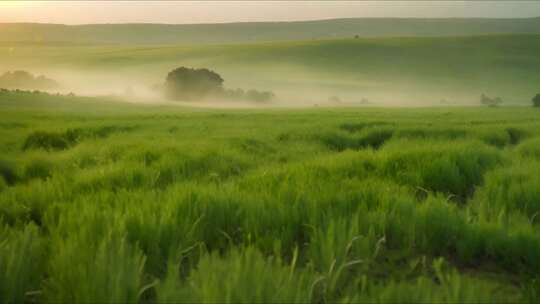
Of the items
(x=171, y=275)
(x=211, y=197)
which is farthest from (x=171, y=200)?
(x=171, y=275)

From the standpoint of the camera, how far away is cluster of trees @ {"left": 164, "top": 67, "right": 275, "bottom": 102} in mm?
68125

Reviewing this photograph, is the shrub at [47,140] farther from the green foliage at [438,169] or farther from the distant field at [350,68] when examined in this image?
the distant field at [350,68]

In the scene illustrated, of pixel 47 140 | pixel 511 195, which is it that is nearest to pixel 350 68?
pixel 47 140

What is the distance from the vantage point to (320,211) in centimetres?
301

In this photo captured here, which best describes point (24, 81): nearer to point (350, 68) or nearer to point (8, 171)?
point (350, 68)

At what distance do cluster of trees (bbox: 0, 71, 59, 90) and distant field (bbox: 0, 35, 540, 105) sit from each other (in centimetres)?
449

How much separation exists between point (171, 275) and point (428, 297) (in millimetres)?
872

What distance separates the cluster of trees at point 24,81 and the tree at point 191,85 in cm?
2637

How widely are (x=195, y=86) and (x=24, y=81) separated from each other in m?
32.0

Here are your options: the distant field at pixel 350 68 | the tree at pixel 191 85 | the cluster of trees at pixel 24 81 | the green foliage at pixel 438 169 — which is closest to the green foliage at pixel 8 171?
the green foliage at pixel 438 169

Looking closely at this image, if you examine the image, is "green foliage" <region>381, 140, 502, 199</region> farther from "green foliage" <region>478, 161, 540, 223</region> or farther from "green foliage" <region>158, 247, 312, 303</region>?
"green foliage" <region>158, 247, 312, 303</region>

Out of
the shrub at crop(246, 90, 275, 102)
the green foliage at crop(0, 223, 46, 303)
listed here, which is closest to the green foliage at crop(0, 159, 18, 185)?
the green foliage at crop(0, 223, 46, 303)

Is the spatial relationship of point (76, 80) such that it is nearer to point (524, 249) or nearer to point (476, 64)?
point (476, 64)

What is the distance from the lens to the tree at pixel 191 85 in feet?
224
